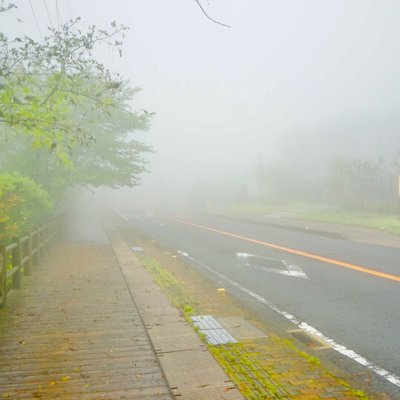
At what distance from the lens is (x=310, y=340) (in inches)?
234

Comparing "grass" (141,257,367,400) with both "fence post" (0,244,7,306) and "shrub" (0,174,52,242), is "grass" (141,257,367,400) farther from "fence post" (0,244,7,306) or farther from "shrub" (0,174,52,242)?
"shrub" (0,174,52,242)

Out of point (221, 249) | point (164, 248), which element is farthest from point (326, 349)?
point (164, 248)

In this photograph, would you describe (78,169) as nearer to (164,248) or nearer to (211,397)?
(164,248)

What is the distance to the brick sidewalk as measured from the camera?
4.22 m

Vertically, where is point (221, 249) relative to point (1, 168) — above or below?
below

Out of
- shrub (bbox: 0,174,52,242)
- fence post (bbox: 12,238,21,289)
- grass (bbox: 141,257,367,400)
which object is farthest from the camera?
shrub (bbox: 0,174,52,242)

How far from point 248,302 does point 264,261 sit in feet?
15.7

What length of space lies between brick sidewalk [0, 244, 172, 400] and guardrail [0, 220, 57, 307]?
264 mm

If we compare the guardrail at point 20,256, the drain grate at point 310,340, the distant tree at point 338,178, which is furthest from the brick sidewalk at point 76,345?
the distant tree at point 338,178

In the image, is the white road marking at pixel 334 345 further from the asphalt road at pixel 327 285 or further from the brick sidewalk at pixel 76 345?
the brick sidewalk at pixel 76 345

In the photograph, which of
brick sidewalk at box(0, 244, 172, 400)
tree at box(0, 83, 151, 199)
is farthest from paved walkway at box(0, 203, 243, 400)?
tree at box(0, 83, 151, 199)

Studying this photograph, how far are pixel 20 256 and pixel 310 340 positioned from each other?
18.3 ft

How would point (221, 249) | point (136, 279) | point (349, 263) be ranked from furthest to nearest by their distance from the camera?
point (221, 249), point (349, 263), point (136, 279)

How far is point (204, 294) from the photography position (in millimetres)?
8945
